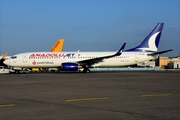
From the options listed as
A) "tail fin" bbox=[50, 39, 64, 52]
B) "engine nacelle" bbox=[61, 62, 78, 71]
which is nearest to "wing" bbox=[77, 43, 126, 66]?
"engine nacelle" bbox=[61, 62, 78, 71]

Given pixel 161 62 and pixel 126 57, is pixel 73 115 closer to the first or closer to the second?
pixel 126 57

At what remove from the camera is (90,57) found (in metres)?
40.2

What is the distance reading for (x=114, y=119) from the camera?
21.6 feet

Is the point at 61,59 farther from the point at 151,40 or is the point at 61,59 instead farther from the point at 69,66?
the point at 151,40

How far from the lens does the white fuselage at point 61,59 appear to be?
39.0 m

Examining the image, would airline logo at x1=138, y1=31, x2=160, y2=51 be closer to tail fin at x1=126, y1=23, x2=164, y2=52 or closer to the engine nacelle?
tail fin at x1=126, y1=23, x2=164, y2=52

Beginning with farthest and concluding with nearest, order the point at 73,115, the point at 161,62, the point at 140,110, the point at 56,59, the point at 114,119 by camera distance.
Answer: the point at 161,62
the point at 56,59
the point at 140,110
the point at 73,115
the point at 114,119

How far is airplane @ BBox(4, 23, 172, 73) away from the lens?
3897 centimetres

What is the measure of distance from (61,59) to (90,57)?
413 cm

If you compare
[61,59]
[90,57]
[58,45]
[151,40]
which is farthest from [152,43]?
[58,45]

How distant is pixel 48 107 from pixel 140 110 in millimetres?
2669

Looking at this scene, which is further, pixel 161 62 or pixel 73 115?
pixel 161 62

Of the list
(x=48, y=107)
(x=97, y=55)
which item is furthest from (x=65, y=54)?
(x=48, y=107)

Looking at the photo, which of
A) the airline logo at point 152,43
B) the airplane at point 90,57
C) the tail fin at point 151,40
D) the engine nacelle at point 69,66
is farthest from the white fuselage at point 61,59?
the engine nacelle at point 69,66
